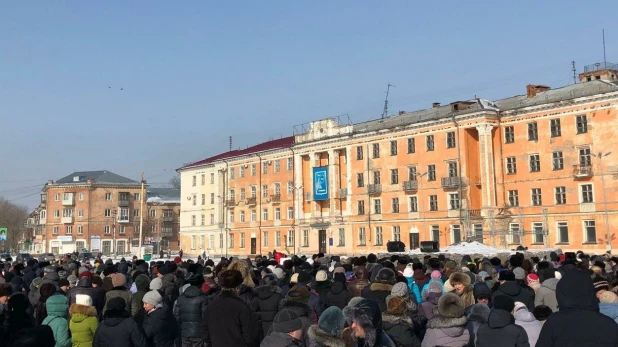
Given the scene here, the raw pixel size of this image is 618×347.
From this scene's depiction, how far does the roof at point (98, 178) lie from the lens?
10750cm

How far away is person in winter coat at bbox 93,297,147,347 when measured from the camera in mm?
8133

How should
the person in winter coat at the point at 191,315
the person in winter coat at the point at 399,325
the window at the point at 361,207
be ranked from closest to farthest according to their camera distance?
the person in winter coat at the point at 399,325 → the person in winter coat at the point at 191,315 → the window at the point at 361,207

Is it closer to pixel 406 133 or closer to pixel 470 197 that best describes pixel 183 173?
pixel 406 133

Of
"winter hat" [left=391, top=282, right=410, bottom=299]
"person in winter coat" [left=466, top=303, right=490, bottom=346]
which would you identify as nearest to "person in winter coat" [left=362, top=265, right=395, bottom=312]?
"winter hat" [left=391, top=282, right=410, bottom=299]

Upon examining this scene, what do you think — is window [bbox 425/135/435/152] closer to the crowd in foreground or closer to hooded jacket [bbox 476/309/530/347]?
the crowd in foreground

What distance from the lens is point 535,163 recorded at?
51.8 metres

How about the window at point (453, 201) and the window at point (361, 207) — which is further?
the window at point (361, 207)

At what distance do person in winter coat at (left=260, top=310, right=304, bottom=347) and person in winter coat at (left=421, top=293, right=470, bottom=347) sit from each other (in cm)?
167

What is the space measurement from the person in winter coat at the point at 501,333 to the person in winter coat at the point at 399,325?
0.72 metres

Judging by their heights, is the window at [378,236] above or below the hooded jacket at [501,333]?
above

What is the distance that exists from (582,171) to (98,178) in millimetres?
80983

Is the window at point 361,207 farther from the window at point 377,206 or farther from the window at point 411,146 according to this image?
the window at point 411,146

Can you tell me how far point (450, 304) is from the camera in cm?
725

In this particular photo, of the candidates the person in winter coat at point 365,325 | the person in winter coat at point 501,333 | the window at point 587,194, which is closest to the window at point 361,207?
the window at point 587,194
